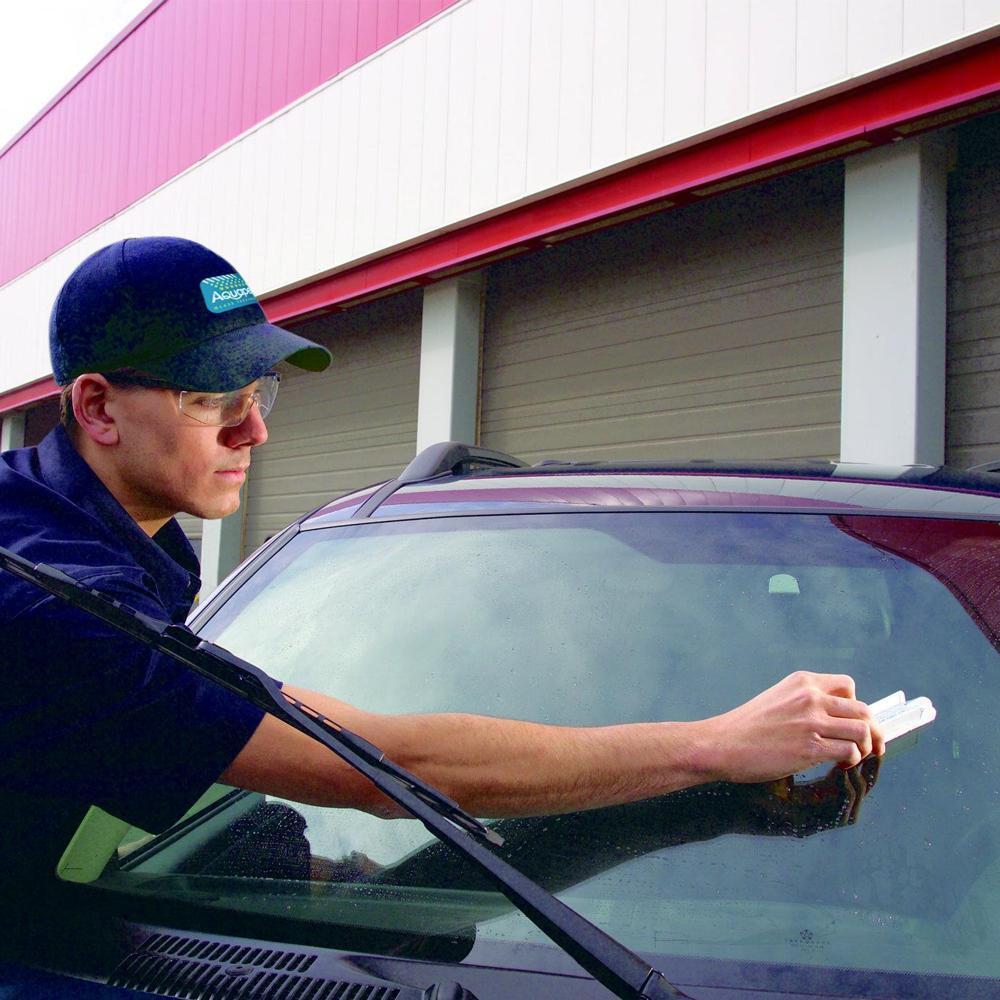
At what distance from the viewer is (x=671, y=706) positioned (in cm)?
147

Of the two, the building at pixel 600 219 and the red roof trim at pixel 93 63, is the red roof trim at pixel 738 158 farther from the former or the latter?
the red roof trim at pixel 93 63

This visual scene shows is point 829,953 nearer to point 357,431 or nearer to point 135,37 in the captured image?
point 357,431

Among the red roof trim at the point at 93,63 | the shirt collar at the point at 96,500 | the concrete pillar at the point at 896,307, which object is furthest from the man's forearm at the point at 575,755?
the red roof trim at the point at 93,63

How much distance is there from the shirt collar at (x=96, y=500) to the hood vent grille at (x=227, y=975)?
1.63 feet

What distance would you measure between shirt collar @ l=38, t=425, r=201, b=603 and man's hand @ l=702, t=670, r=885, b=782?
785mm

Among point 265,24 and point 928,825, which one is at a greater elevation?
point 265,24

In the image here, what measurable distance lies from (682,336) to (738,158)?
1.29 metres

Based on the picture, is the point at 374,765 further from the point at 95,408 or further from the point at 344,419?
the point at 344,419

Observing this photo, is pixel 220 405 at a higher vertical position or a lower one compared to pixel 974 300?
lower

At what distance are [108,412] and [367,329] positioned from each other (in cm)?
865

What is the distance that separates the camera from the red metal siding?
963cm

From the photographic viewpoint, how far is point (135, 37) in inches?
536

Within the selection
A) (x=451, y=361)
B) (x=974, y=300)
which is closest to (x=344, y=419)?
(x=451, y=361)

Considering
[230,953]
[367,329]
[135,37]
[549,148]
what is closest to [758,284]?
[549,148]
